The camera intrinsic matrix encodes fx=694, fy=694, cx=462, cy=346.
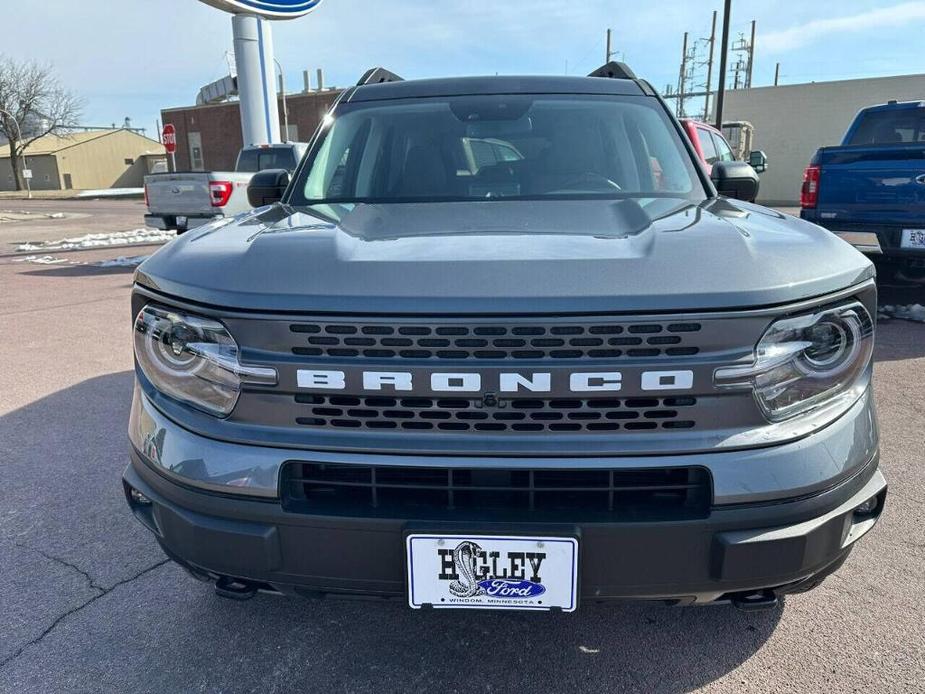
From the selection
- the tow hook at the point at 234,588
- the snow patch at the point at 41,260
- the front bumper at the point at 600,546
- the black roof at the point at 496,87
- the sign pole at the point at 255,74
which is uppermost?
the sign pole at the point at 255,74

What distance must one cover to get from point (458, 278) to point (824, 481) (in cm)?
98

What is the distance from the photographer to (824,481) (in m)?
1.63

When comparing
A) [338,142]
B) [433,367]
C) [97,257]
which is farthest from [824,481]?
[97,257]

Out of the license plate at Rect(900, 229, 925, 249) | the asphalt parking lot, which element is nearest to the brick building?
the license plate at Rect(900, 229, 925, 249)

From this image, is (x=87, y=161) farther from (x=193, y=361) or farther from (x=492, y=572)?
(x=492, y=572)

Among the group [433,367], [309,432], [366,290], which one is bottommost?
[309,432]

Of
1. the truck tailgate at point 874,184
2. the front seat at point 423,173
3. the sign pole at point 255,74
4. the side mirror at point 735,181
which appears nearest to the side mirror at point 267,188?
the front seat at point 423,173

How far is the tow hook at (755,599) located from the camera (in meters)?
1.76

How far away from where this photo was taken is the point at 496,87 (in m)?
3.22

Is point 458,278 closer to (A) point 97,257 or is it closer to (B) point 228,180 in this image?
(B) point 228,180

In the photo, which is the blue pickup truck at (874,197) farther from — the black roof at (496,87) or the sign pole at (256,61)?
the sign pole at (256,61)

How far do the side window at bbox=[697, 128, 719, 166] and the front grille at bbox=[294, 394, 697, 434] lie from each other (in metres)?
10.2

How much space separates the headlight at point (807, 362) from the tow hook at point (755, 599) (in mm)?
471

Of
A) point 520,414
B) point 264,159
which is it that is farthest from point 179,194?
point 520,414
